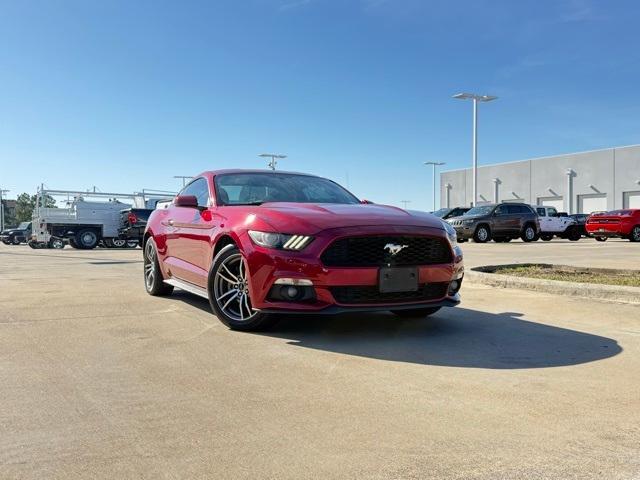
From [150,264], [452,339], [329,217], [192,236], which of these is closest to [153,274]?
[150,264]

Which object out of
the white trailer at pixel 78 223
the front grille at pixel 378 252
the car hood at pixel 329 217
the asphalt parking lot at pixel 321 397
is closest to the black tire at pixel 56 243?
the white trailer at pixel 78 223

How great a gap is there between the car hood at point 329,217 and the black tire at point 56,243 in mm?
21705

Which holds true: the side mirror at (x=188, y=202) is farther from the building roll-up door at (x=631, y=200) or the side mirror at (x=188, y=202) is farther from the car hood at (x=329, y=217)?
the building roll-up door at (x=631, y=200)

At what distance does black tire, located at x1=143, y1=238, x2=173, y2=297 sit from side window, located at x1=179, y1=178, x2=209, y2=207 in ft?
2.84

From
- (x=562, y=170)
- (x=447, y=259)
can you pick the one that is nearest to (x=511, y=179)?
(x=562, y=170)

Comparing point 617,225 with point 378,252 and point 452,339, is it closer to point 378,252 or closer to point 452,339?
Result: point 452,339

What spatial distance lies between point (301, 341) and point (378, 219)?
3.82 feet

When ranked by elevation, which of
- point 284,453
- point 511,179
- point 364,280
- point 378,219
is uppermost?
point 511,179

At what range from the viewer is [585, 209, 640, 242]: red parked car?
932 inches

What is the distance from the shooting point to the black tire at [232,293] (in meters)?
4.84

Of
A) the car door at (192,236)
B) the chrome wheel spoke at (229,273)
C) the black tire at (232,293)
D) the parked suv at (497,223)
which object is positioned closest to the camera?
the black tire at (232,293)

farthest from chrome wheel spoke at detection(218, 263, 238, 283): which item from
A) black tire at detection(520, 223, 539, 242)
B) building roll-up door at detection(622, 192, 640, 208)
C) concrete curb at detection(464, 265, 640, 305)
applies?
building roll-up door at detection(622, 192, 640, 208)

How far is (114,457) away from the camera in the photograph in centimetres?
244

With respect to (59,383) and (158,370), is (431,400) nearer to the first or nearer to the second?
(158,370)
